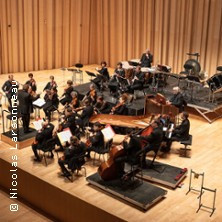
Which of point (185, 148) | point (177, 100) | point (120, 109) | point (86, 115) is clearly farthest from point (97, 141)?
point (177, 100)

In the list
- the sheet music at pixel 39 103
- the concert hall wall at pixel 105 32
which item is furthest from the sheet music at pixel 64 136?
the concert hall wall at pixel 105 32

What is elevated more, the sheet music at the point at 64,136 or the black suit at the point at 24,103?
the black suit at the point at 24,103

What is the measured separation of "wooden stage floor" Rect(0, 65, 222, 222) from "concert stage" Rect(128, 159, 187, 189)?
0.15 m

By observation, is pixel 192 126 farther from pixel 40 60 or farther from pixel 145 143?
pixel 40 60

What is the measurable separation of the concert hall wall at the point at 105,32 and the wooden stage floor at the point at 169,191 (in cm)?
492

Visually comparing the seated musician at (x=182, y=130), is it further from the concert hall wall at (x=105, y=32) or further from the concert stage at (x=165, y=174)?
the concert hall wall at (x=105, y=32)

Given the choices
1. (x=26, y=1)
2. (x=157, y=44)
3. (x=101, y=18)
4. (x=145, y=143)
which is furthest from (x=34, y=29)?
(x=145, y=143)

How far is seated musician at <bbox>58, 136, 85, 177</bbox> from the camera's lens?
867 cm

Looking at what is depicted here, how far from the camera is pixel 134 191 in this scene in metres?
8.22

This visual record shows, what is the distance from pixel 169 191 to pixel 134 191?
2.45ft

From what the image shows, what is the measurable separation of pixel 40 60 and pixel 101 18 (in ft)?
9.85

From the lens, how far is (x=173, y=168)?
361 inches

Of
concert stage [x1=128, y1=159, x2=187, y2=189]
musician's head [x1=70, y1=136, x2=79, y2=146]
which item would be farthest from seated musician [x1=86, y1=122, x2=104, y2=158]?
concert stage [x1=128, y1=159, x2=187, y2=189]

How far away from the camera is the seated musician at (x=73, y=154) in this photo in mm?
8672
